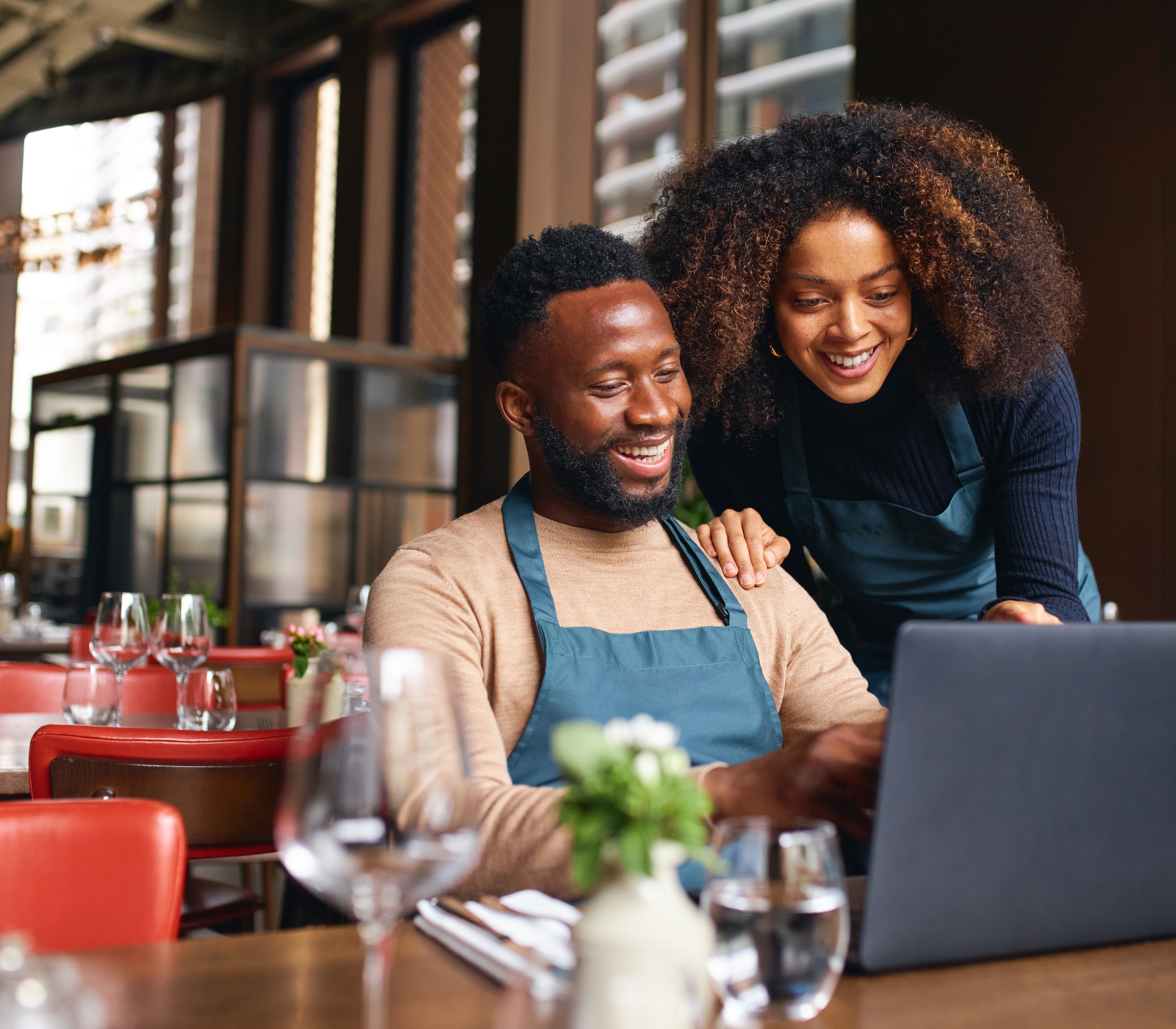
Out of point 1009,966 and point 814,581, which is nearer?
point 1009,966

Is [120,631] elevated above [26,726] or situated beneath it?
elevated above

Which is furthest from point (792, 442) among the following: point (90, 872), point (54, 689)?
point (54, 689)

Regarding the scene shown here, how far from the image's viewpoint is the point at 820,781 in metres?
0.93

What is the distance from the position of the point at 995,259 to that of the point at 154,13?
7741mm

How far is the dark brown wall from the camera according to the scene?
385 centimetres

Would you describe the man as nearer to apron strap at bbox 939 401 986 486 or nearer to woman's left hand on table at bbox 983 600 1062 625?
woman's left hand on table at bbox 983 600 1062 625

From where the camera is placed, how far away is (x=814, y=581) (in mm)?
1926

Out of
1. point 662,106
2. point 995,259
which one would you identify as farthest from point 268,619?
point 995,259

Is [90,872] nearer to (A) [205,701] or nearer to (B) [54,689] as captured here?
(A) [205,701]

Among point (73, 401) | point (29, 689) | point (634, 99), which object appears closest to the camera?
point (29, 689)

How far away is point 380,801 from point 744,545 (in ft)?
3.28

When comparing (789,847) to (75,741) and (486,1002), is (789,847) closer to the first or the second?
(486,1002)

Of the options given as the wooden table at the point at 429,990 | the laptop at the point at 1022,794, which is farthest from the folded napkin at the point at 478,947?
the laptop at the point at 1022,794

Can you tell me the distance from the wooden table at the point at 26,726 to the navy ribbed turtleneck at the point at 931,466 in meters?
0.99
